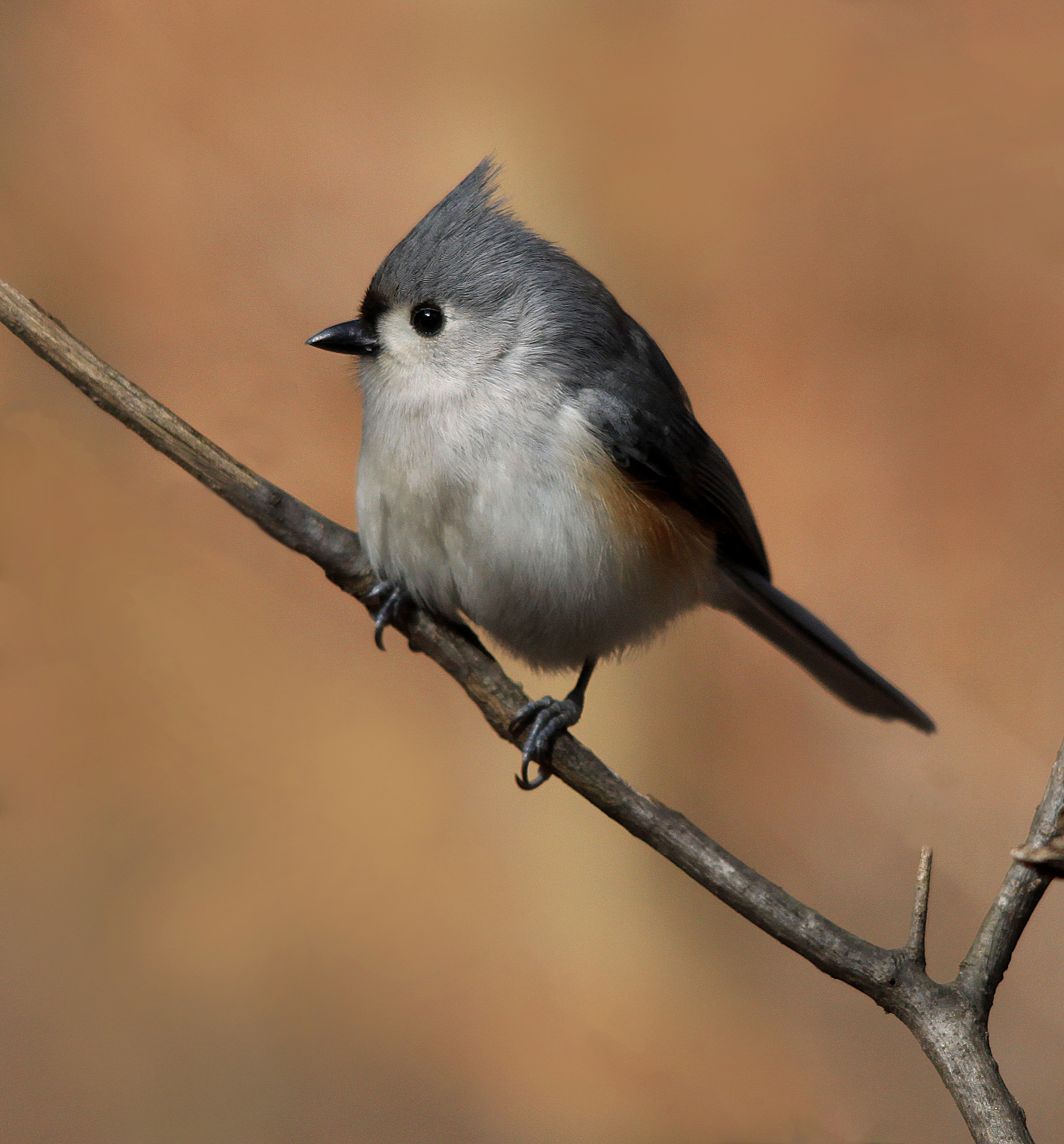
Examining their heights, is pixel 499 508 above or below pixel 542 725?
above

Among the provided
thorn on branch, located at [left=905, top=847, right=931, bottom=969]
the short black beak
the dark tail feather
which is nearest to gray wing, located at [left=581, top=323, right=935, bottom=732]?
the dark tail feather

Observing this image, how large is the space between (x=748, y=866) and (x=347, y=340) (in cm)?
73

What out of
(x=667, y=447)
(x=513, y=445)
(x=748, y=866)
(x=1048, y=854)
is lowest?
(x=748, y=866)

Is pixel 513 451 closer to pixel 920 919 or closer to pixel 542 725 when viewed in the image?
pixel 542 725

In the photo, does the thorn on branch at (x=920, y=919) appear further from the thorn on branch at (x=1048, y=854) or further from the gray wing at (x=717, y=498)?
the gray wing at (x=717, y=498)

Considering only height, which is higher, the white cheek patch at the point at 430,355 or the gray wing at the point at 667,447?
the gray wing at the point at 667,447

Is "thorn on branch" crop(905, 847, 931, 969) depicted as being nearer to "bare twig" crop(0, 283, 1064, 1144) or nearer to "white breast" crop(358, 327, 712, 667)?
"bare twig" crop(0, 283, 1064, 1144)

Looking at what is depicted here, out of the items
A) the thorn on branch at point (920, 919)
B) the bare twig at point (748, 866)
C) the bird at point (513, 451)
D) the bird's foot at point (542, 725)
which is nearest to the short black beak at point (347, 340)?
the bird at point (513, 451)

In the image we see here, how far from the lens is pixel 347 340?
1.26 metres

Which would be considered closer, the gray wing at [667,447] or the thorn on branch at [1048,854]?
the thorn on branch at [1048,854]

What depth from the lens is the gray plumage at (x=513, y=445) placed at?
3.97ft

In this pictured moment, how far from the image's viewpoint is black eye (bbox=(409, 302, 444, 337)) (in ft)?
4.11

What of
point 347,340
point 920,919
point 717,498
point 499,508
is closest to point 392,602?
point 499,508

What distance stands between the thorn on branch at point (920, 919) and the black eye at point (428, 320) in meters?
0.75
